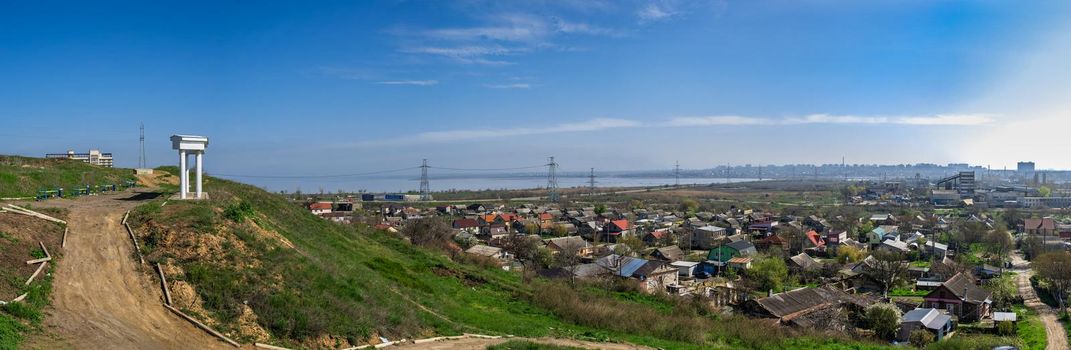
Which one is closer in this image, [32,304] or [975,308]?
[32,304]

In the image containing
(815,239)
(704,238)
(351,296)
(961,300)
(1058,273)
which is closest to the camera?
(351,296)

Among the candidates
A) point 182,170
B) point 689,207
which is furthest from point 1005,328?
point 689,207

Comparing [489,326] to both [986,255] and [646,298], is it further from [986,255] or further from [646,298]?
[986,255]

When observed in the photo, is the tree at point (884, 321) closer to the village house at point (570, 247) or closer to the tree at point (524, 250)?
the tree at point (524, 250)

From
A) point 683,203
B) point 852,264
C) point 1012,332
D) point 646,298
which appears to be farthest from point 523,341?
point 683,203

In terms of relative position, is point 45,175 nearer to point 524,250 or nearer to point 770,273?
point 524,250
